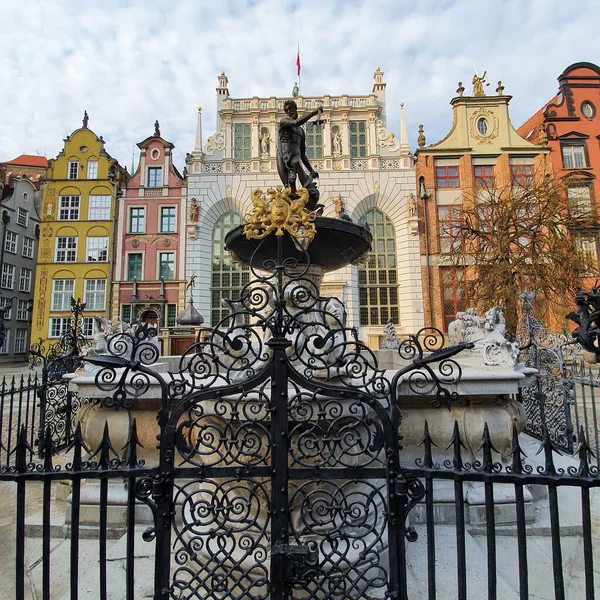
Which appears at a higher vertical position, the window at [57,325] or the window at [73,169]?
the window at [73,169]

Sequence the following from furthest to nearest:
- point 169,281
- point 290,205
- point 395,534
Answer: point 169,281 → point 290,205 → point 395,534

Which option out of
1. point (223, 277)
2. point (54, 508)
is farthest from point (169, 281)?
point (54, 508)

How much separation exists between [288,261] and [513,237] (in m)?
15.3

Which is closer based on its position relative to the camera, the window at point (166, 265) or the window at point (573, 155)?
the window at point (573, 155)

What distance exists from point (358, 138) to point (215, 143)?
31.7 feet

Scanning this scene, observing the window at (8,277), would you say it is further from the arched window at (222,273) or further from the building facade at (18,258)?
the arched window at (222,273)

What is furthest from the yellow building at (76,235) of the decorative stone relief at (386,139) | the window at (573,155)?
the window at (573,155)

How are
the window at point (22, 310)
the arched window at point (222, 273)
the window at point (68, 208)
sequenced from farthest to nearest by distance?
1. the window at point (22, 310)
2. the window at point (68, 208)
3. the arched window at point (222, 273)

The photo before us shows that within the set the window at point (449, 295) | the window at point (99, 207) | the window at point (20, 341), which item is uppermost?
the window at point (99, 207)

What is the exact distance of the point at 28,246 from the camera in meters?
33.9

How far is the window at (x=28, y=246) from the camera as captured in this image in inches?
1316

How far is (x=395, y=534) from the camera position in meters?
2.24

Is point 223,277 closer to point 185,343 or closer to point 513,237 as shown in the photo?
point 185,343

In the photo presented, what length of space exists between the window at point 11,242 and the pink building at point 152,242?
509 inches
